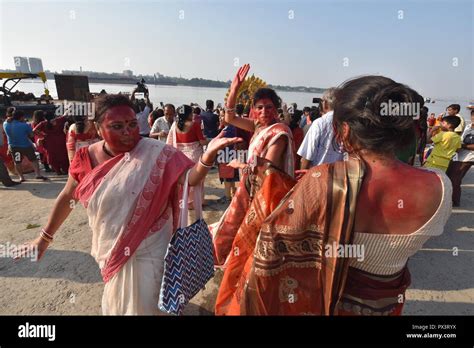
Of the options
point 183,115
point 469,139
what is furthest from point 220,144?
point 469,139

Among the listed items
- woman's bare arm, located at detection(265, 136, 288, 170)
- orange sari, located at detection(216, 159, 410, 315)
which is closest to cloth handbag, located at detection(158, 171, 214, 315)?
orange sari, located at detection(216, 159, 410, 315)

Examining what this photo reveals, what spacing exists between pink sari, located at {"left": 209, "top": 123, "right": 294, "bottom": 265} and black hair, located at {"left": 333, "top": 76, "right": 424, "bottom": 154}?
2.39 feet

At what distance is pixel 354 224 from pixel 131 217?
1.38 metres

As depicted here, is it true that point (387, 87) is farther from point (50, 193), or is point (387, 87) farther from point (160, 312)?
point (50, 193)

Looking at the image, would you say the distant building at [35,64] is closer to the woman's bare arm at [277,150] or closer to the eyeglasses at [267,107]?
the eyeglasses at [267,107]

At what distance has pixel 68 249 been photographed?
407cm

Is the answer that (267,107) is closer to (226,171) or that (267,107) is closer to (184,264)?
(184,264)

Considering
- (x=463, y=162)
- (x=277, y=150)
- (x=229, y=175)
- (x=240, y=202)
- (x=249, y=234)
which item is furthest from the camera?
(x=229, y=175)

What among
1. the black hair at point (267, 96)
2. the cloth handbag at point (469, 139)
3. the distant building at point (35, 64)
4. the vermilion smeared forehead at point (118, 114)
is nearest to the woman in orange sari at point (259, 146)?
the black hair at point (267, 96)

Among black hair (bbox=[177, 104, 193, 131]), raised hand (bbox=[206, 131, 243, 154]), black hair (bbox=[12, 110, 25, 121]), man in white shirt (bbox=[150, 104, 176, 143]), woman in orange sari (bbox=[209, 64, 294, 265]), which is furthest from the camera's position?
black hair (bbox=[12, 110, 25, 121])

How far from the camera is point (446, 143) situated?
5379mm

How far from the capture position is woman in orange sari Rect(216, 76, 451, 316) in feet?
3.88

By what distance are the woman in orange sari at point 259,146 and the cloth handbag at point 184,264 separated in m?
0.33

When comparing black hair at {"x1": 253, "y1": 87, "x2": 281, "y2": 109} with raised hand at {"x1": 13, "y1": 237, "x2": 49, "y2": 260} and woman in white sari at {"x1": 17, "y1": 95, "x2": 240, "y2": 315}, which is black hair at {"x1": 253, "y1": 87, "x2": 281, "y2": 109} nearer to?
woman in white sari at {"x1": 17, "y1": 95, "x2": 240, "y2": 315}
